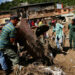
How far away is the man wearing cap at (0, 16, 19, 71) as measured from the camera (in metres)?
3.92

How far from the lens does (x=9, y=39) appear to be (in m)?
4.09

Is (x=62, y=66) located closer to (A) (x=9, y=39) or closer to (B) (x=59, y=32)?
(A) (x=9, y=39)

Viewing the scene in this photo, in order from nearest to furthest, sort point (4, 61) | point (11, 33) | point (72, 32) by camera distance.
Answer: point (11, 33) → point (4, 61) → point (72, 32)

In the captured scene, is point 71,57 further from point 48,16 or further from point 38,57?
point 48,16

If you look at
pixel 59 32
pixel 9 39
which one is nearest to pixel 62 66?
pixel 9 39

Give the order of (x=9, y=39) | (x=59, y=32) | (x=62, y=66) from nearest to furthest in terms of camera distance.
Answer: (x=9, y=39) < (x=62, y=66) < (x=59, y=32)

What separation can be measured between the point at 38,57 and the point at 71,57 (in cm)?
175

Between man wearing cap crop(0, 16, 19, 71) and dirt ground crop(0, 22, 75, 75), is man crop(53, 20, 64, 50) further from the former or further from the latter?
man wearing cap crop(0, 16, 19, 71)

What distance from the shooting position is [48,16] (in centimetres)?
2698

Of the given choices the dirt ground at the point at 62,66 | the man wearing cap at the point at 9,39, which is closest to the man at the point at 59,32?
the dirt ground at the point at 62,66

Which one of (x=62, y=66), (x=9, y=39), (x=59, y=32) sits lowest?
(x=62, y=66)

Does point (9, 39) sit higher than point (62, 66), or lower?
higher

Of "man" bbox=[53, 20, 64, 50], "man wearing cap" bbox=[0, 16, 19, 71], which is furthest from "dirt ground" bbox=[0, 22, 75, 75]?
"man" bbox=[53, 20, 64, 50]

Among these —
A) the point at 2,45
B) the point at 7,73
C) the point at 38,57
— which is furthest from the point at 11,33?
the point at 38,57
